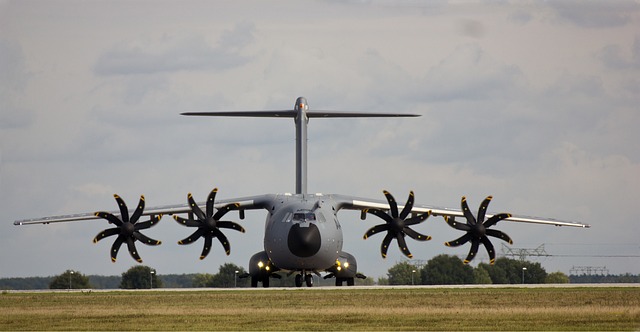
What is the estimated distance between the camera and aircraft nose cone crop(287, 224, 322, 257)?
4259 centimetres

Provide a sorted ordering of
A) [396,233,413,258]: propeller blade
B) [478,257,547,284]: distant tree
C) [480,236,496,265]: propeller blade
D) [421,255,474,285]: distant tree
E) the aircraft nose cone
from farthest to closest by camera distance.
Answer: [478,257,547,284]: distant tree < [421,255,474,285]: distant tree < [480,236,496,265]: propeller blade < [396,233,413,258]: propeller blade < the aircraft nose cone

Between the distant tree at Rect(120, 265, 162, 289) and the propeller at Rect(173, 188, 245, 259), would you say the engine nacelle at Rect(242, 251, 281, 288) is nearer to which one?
the propeller at Rect(173, 188, 245, 259)

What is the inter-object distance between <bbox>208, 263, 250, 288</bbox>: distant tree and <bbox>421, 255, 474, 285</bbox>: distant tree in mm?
10582

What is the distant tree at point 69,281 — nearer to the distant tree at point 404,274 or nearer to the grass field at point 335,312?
the distant tree at point 404,274

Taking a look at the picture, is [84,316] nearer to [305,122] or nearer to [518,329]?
[518,329]

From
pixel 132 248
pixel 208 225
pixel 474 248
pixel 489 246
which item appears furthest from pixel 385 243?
pixel 132 248

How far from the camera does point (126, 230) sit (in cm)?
4638

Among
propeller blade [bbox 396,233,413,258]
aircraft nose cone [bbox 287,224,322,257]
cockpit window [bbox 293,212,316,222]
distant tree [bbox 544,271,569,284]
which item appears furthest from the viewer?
distant tree [bbox 544,271,569,284]

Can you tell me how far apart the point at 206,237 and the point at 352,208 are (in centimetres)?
678

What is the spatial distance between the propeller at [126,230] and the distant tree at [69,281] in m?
17.9

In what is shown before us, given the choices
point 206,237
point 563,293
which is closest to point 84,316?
point 563,293

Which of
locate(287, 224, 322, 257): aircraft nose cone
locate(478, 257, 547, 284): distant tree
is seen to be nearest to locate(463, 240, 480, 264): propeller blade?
locate(287, 224, 322, 257): aircraft nose cone

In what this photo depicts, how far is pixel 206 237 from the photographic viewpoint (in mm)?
47125

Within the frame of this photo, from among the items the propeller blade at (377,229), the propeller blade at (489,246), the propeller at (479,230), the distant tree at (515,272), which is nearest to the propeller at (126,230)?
the propeller blade at (377,229)
